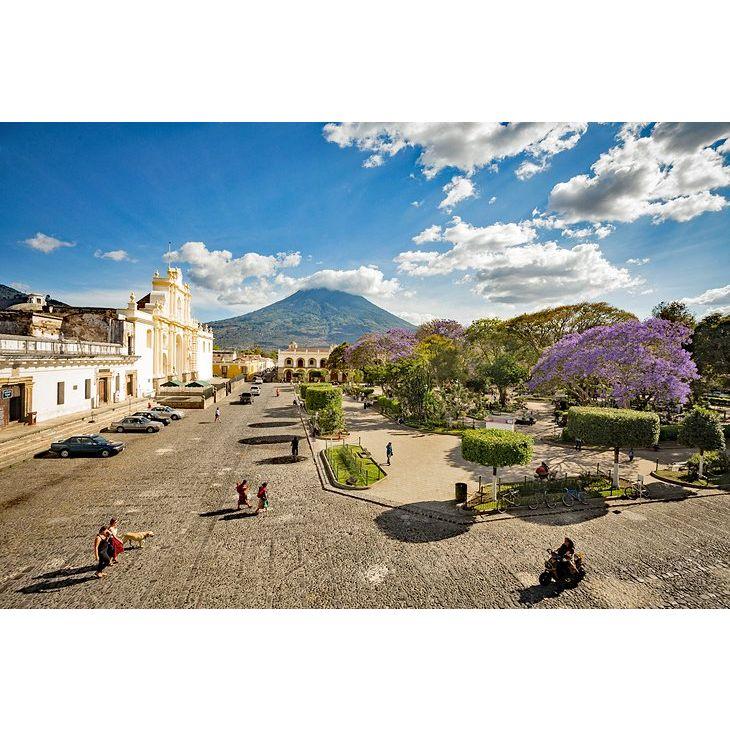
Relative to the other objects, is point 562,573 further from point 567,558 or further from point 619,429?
point 619,429

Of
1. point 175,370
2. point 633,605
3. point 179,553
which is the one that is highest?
point 175,370

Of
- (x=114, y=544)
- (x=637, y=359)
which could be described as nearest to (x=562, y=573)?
(x=114, y=544)

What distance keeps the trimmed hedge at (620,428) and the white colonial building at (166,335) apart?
119ft

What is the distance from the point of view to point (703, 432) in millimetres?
14633

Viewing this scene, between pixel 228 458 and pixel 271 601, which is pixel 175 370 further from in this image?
pixel 271 601

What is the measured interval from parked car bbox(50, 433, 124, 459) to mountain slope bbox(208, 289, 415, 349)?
10284 centimetres

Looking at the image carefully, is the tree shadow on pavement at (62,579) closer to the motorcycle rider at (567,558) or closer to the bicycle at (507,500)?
the motorcycle rider at (567,558)

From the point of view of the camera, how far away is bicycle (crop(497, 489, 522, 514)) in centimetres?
1157

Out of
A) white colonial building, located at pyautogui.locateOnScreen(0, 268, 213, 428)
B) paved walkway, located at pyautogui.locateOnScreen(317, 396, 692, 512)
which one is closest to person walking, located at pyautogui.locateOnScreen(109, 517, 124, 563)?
paved walkway, located at pyautogui.locateOnScreen(317, 396, 692, 512)

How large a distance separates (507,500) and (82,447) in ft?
61.1

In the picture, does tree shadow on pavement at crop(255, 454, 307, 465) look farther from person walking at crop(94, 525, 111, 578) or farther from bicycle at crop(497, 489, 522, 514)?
bicycle at crop(497, 489, 522, 514)

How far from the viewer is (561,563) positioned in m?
7.61

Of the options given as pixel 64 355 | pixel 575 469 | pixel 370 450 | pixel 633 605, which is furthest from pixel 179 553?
pixel 64 355

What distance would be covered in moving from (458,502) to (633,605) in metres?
5.35
